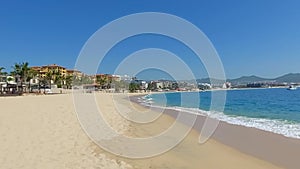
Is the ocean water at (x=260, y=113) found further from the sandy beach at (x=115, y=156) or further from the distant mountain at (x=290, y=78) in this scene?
the distant mountain at (x=290, y=78)

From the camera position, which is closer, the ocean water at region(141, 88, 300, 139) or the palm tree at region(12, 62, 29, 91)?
the ocean water at region(141, 88, 300, 139)

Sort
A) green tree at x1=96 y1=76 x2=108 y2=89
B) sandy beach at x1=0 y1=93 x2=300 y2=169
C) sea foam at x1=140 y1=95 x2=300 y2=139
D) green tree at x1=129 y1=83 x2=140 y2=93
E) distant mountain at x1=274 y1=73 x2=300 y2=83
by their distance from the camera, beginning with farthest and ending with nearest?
distant mountain at x1=274 y1=73 x2=300 y2=83 → green tree at x1=129 y1=83 x2=140 y2=93 → green tree at x1=96 y1=76 x2=108 y2=89 → sea foam at x1=140 y1=95 x2=300 y2=139 → sandy beach at x1=0 y1=93 x2=300 y2=169

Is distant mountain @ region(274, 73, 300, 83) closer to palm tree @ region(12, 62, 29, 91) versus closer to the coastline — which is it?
palm tree @ region(12, 62, 29, 91)

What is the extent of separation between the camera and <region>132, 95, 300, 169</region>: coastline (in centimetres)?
728

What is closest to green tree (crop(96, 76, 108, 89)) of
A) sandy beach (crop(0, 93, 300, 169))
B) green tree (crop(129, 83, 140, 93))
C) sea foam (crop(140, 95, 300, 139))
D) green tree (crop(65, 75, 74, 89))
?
green tree (crop(129, 83, 140, 93))

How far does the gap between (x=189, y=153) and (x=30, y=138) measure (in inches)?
189

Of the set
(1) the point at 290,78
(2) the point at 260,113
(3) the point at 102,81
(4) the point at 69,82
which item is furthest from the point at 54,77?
(1) the point at 290,78

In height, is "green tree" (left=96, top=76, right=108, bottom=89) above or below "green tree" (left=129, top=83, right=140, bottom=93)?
above

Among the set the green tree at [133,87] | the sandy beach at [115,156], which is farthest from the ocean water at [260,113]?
the green tree at [133,87]

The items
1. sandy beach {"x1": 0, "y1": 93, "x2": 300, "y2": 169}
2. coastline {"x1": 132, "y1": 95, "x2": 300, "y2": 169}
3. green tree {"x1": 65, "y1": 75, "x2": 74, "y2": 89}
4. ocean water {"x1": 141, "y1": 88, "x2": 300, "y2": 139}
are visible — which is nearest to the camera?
sandy beach {"x1": 0, "y1": 93, "x2": 300, "y2": 169}

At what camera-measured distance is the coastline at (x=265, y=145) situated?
23.9 ft

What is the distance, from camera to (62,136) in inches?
331

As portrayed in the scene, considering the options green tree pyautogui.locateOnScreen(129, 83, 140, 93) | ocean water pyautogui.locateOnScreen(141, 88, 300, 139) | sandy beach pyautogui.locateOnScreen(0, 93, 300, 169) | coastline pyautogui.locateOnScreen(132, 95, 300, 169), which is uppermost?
green tree pyautogui.locateOnScreen(129, 83, 140, 93)

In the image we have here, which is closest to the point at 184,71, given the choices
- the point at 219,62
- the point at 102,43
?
the point at 219,62
